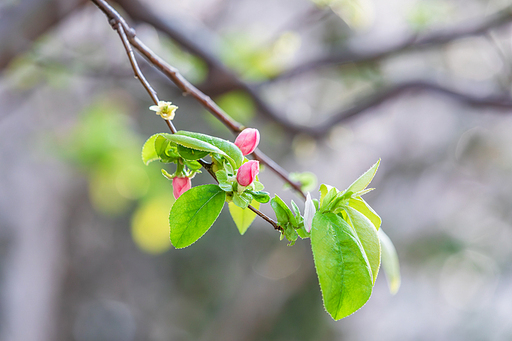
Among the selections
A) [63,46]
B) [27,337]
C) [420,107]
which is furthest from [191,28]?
[27,337]

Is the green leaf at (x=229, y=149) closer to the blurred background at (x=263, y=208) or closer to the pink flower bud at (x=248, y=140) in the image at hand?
the pink flower bud at (x=248, y=140)

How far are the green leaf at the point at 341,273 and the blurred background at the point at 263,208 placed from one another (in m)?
0.83

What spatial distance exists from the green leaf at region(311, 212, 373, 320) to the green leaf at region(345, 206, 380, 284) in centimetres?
2

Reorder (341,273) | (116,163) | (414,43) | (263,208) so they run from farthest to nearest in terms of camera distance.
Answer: (263,208) < (116,163) < (414,43) < (341,273)

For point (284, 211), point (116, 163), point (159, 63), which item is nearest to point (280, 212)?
point (284, 211)

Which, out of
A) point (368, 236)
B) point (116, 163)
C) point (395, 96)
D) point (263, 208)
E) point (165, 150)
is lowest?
point (263, 208)

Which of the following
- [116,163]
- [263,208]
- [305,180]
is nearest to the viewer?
[305,180]

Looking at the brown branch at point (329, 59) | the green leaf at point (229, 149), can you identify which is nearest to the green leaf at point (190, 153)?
the green leaf at point (229, 149)

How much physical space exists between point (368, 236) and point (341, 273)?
0.10 feet

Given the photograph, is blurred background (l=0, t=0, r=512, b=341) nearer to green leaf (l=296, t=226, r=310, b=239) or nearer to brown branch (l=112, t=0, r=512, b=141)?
brown branch (l=112, t=0, r=512, b=141)

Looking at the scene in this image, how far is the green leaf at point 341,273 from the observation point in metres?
0.16

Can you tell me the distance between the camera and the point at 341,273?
6.3 inches

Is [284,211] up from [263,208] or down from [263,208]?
up

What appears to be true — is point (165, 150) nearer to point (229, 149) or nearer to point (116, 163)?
point (229, 149)
